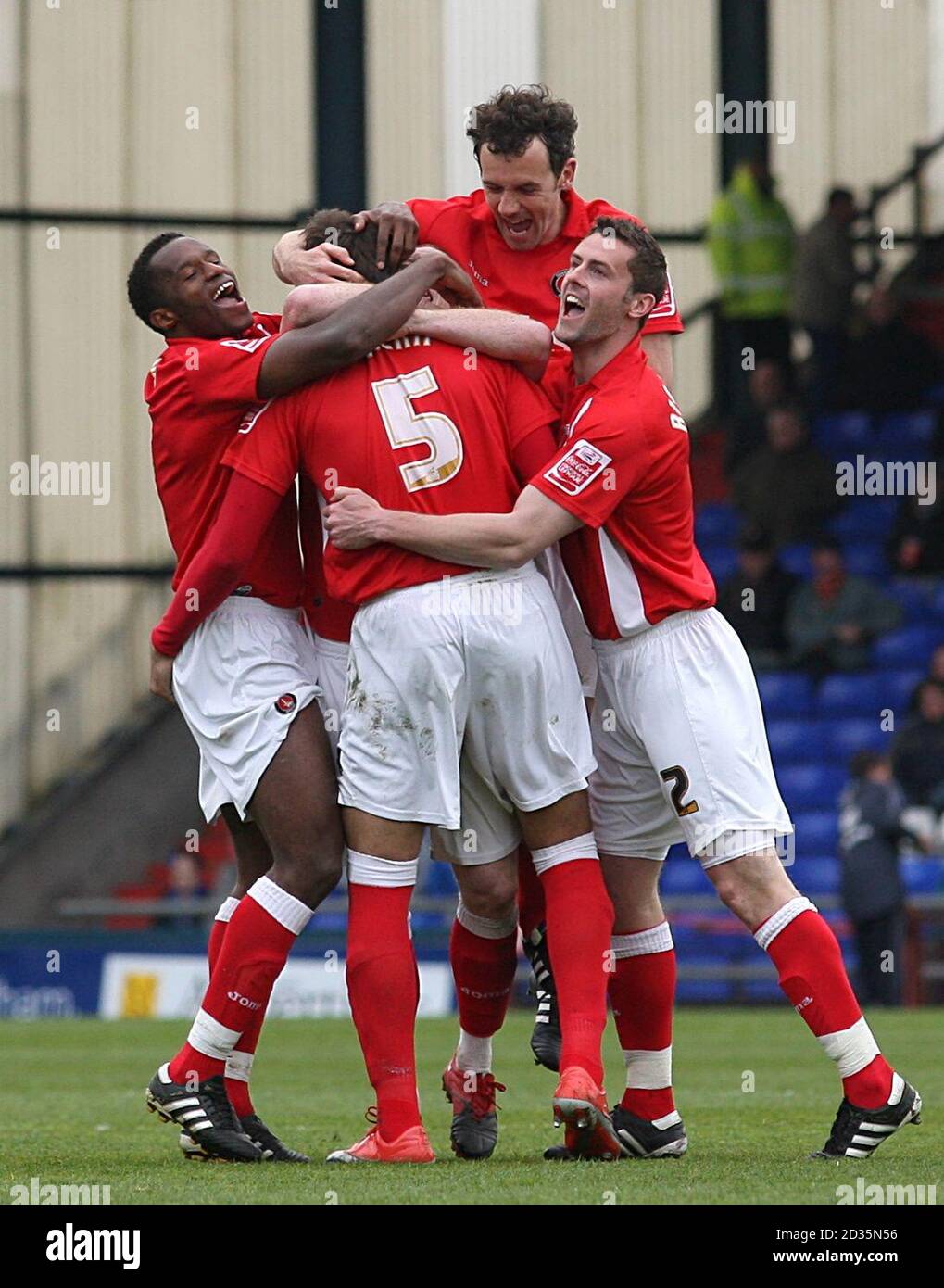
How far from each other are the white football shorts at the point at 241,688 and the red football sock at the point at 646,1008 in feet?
3.27

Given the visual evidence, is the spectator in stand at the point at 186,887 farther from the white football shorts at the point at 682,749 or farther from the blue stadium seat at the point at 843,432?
the white football shorts at the point at 682,749

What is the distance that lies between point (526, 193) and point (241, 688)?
1.44 meters

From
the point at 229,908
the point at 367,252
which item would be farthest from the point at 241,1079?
the point at 367,252

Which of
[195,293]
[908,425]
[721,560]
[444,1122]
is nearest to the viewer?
[195,293]

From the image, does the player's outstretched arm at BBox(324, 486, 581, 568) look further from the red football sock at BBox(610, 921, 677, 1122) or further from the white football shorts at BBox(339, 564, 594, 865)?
the red football sock at BBox(610, 921, 677, 1122)

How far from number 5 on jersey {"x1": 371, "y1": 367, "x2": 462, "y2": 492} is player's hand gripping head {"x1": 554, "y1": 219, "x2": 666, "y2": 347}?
37 centimetres

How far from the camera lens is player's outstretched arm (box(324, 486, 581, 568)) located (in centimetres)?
534

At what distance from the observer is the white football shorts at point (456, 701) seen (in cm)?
538

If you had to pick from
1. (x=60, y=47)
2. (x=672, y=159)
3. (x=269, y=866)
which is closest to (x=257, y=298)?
(x=60, y=47)

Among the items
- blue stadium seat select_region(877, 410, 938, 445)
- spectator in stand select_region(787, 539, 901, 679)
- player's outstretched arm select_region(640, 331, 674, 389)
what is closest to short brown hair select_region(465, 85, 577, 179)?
player's outstretched arm select_region(640, 331, 674, 389)

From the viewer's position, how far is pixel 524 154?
584cm

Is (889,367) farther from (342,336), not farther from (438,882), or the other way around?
(342,336)

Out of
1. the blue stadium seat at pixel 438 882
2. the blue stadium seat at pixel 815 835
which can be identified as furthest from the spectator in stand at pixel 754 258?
the blue stadium seat at pixel 438 882

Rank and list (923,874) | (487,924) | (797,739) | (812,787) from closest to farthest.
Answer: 1. (487,924)
2. (923,874)
3. (812,787)
4. (797,739)
